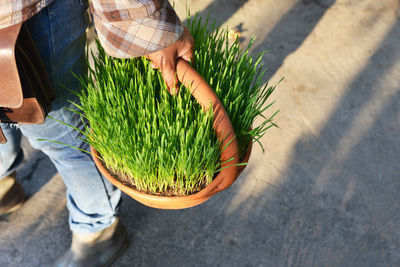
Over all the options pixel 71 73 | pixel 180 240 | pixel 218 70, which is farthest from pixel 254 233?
pixel 71 73

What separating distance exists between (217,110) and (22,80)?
43 cm

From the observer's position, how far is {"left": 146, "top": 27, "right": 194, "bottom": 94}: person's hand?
2.93ft

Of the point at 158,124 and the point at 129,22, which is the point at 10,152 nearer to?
the point at 158,124

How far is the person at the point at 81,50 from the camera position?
0.84 metres

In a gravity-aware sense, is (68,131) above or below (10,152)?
above

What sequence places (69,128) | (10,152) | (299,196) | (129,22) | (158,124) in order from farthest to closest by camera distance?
(299,196) → (10,152) → (69,128) → (158,124) → (129,22)

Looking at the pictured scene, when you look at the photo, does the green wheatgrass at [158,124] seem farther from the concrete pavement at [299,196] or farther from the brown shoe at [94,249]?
the concrete pavement at [299,196]

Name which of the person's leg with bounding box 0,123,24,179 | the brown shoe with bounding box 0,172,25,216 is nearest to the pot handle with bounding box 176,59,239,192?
the person's leg with bounding box 0,123,24,179

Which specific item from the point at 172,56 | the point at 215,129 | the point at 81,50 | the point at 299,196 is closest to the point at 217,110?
the point at 215,129

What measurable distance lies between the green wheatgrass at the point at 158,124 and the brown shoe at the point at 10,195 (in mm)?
745

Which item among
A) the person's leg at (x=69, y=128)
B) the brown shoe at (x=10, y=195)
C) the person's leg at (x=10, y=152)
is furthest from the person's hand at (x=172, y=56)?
the brown shoe at (x=10, y=195)

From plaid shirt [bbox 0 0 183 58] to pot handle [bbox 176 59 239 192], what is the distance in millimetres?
80

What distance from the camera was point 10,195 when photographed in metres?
1.61

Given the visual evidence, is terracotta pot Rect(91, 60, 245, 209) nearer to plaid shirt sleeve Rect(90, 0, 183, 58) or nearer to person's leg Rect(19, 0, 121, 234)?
plaid shirt sleeve Rect(90, 0, 183, 58)
